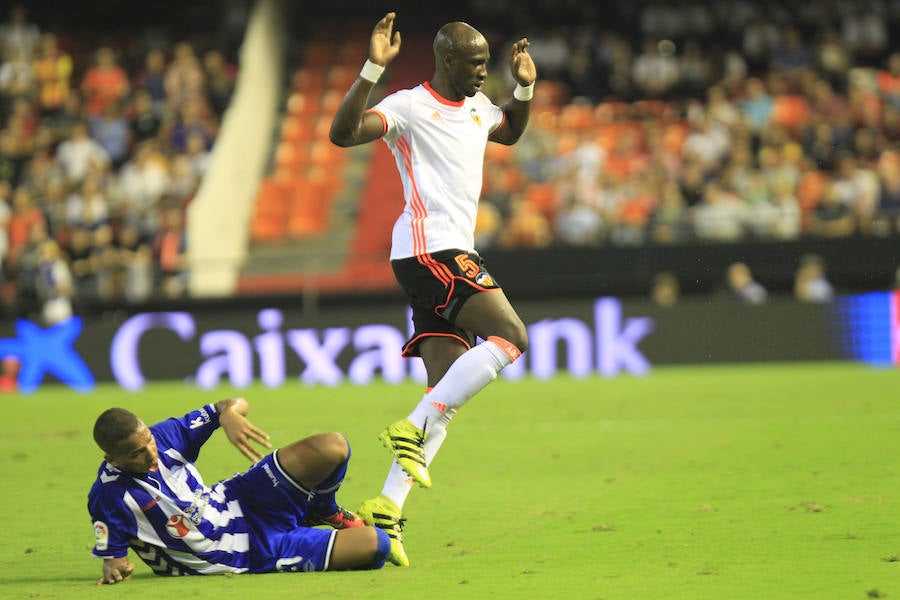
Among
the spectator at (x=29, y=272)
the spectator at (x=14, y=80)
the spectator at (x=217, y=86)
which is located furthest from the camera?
the spectator at (x=14, y=80)

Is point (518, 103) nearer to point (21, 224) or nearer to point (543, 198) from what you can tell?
point (543, 198)

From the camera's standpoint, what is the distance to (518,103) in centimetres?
664

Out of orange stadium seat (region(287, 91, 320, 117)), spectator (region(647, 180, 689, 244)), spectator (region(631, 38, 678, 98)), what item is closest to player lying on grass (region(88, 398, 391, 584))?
spectator (region(647, 180, 689, 244))

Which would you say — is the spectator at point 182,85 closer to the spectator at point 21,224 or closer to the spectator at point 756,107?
the spectator at point 21,224

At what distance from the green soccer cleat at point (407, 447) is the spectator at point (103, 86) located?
656 inches

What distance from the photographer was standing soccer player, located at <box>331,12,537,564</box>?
18.8ft

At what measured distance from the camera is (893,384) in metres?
13.2

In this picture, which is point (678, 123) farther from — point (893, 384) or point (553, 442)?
point (553, 442)

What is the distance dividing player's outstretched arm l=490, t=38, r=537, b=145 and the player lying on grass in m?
2.02

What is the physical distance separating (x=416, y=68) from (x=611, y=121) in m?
5.00

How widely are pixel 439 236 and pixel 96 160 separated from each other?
14.9 meters

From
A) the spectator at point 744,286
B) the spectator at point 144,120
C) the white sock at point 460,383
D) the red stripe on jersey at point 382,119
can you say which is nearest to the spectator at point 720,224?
the spectator at point 744,286

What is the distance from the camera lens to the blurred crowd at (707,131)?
53.6 ft

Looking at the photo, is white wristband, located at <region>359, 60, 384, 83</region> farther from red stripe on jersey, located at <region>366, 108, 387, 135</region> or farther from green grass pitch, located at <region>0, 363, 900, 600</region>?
green grass pitch, located at <region>0, 363, 900, 600</region>
